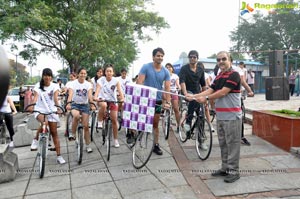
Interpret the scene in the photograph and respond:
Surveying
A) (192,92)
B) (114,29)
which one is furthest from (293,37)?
(192,92)

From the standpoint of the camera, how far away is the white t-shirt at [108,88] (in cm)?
613

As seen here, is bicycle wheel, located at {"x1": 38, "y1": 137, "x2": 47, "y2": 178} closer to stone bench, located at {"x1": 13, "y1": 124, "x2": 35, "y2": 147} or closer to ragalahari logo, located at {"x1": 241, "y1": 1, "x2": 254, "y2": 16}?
stone bench, located at {"x1": 13, "y1": 124, "x2": 35, "y2": 147}

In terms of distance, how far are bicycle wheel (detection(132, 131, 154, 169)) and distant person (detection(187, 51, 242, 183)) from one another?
4.20 feet

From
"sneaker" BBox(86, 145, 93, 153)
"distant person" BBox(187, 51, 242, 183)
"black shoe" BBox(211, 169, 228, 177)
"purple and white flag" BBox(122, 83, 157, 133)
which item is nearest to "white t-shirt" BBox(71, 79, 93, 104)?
"sneaker" BBox(86, 145, 93, 153)

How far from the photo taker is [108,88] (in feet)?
20.1

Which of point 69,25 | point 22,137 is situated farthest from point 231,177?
point 69,25

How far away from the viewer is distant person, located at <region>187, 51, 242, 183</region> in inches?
160

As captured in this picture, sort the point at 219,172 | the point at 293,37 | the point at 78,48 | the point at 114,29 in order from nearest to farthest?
the point at 219,172 → the point at 78,48 → the point at 114,29 → the point at 293,37

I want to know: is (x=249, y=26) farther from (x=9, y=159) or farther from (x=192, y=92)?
(x=9, y=159)

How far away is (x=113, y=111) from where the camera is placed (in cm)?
575

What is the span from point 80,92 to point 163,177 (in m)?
2.53

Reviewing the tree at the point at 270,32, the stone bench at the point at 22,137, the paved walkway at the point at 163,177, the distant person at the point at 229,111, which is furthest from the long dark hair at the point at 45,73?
the tree at the point at 270,32

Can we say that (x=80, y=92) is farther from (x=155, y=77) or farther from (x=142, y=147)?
(x=142, y=147)

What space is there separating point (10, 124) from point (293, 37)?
33.8 m
